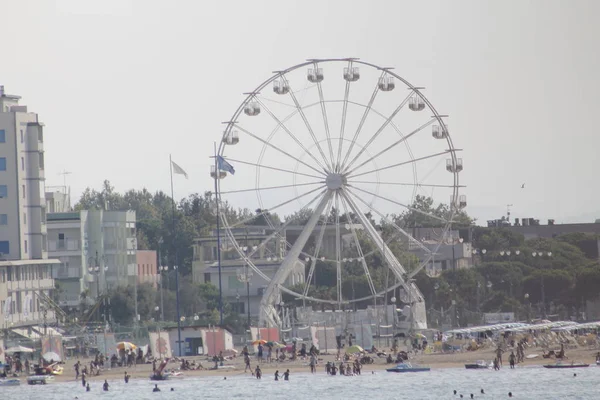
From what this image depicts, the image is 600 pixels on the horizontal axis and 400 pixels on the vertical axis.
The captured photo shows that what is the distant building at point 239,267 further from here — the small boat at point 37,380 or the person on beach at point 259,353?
the small boat at point 37,380

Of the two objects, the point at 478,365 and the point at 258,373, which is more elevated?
the point at 258,373

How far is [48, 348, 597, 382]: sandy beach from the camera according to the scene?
113 metres

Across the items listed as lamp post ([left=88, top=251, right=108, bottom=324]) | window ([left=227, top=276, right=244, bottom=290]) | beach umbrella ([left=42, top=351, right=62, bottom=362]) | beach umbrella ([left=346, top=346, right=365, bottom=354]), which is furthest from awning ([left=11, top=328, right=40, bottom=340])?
window ([left=227, top=276, right=244, bottom=290])

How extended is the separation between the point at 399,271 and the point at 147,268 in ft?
173

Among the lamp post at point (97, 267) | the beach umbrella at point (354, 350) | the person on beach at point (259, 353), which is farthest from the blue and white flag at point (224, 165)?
the lamp post at point (97, 267)

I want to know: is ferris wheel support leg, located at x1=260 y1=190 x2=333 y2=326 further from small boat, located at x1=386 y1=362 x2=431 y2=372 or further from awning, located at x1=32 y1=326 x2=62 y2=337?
small boat, located at x1=386 y1=362 x2=431 y2=372

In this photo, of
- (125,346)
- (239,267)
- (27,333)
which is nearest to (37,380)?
(125,346)

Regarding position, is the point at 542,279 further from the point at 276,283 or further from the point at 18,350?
the point at 18,350

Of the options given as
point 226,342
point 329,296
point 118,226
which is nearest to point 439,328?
point 329,296

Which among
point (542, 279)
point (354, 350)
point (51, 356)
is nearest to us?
point (51, 356)

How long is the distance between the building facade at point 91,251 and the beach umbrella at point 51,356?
37691mm

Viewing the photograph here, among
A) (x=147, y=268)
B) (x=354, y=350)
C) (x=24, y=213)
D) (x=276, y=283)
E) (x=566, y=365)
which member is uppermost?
(x=24, y=213)

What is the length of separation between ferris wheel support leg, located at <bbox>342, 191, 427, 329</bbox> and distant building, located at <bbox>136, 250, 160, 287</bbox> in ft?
145

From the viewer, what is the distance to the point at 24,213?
5379 inches
